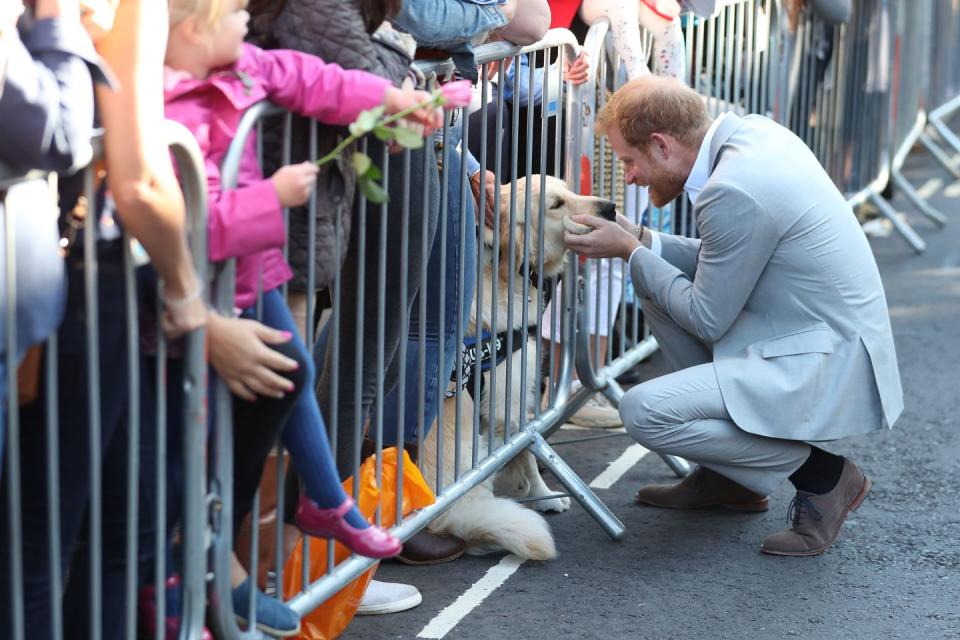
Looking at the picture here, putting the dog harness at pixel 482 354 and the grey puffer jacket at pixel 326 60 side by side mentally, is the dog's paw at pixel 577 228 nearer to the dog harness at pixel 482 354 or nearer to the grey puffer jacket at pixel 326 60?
the dog harness at pixel 482 354

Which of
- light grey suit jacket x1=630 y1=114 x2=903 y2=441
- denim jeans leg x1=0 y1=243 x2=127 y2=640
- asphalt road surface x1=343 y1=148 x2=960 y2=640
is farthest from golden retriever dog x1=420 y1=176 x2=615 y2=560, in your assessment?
denim jeans leg x1=0 y1=243 x2=127 y2=640

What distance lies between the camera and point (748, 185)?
4008mm

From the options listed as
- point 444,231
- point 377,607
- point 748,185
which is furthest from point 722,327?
point 377,607

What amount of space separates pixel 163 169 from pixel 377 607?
1.77m

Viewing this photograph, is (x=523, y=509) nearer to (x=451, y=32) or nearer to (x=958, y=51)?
(x=451, y=32)

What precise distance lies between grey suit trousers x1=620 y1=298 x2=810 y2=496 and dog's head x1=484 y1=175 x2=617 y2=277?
52cm

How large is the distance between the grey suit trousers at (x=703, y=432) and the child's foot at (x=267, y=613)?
1485mm

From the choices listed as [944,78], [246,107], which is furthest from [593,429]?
[944,78]

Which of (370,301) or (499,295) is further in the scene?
(499,295)

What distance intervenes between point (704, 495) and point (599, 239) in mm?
985

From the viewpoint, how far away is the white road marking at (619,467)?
4.89 m

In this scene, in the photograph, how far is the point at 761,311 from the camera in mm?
4156

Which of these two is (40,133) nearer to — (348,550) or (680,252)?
(348,550)

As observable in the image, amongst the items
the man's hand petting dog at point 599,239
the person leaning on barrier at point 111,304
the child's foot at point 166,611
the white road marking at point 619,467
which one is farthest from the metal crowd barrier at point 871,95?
the person leaning on barrier at point 111,304
